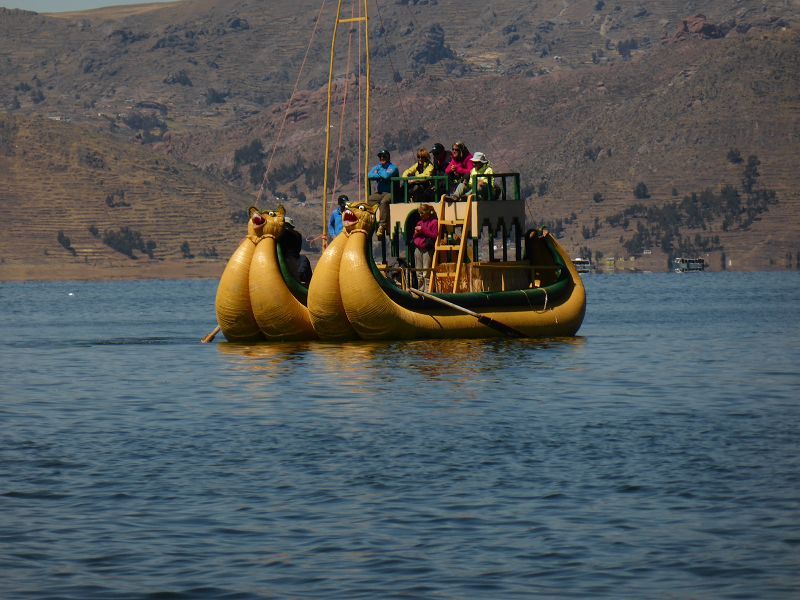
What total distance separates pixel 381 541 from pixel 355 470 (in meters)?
3.92

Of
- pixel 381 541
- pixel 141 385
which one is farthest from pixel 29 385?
pixel 381 541

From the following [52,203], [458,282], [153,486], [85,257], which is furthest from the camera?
[52,203]

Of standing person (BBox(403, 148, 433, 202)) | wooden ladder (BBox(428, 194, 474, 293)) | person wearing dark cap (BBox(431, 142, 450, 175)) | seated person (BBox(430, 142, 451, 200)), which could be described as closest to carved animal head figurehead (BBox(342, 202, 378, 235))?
wooden ladder (BBox(428, 194, 474, 293))

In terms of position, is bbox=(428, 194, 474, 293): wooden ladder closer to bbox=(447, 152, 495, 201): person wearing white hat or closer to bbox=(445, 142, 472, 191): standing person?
bbox=(447, 152, 495, 201): person wearing white hat

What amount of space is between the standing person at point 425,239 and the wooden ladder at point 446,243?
0.44ft

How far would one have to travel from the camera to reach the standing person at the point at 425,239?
38844mm

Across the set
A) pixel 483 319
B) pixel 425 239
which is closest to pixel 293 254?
pixel 425 239

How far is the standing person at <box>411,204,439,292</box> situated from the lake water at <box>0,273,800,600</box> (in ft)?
15.4

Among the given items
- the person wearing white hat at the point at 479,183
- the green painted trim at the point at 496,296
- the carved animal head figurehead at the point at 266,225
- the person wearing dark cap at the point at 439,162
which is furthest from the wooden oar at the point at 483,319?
the person wearing dark cap at the point at 439,162

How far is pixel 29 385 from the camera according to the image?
31328mm

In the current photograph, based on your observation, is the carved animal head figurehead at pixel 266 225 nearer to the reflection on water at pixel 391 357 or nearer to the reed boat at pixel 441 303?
the reed boat at pixel 441 303

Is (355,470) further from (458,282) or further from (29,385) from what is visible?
(458,282)

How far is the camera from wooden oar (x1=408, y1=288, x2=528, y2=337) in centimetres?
3631

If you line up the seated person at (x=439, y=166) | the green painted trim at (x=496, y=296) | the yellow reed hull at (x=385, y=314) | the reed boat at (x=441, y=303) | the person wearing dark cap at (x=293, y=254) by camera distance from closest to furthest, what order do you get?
the yellow reed hull at (x=385, y=314)
the reed boat at (x=441, y=303)
the green painted trim at (x=496, y=296)
the person wearing dark cap at (x=293, y=254)
the seated person at (x=439, y=166)
